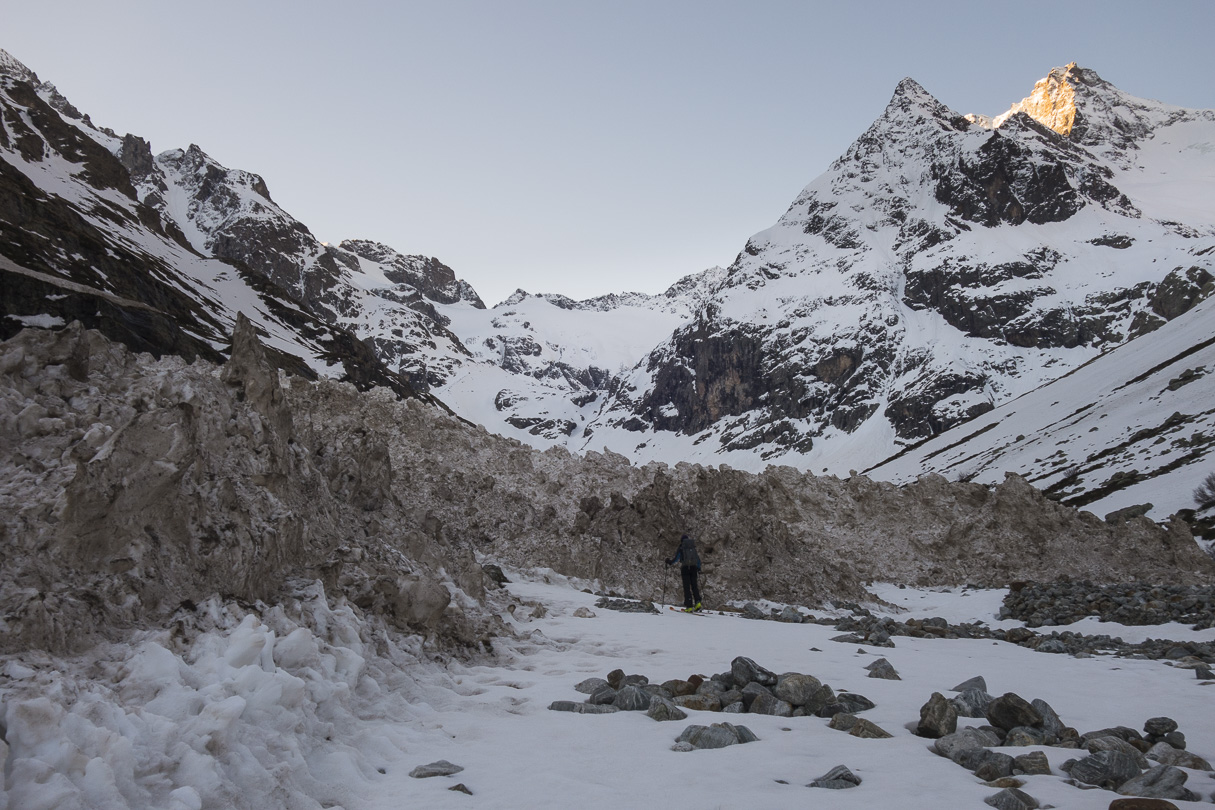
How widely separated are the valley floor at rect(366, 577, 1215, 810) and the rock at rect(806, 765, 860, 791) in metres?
0.09

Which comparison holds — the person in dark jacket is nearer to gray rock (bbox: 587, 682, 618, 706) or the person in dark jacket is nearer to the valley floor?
the valley floor

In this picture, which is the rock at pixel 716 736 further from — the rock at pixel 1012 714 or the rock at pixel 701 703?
the rock at pixel 1012 714

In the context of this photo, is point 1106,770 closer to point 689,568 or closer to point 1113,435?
point 689,568

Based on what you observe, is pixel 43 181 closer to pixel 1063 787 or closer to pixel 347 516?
pixel 347 516

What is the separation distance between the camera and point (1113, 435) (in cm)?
6969

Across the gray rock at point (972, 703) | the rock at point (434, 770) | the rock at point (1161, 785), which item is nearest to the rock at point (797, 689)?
the gray rock at point (972, 703)

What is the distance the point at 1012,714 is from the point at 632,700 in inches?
126

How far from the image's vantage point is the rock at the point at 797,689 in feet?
20.7

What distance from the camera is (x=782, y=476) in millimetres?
30109


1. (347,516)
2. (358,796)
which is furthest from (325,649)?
(347,516)

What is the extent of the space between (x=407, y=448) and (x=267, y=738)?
50.3 feet

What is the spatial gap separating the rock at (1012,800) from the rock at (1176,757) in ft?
5.82

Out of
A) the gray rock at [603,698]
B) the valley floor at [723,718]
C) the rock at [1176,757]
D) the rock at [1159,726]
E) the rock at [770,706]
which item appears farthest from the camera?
the gray rock at [603,698]

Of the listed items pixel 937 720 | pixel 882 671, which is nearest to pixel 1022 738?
pixel 937 720
